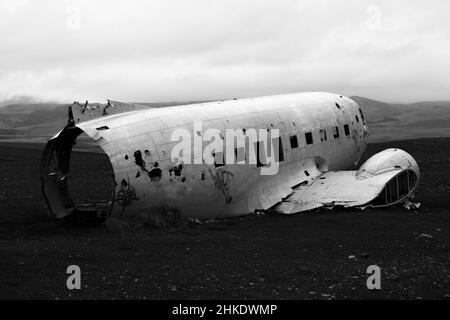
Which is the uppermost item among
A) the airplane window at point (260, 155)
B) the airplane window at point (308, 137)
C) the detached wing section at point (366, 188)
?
the airplane window at point (308, 137)

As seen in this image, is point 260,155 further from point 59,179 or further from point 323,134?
point 59,179

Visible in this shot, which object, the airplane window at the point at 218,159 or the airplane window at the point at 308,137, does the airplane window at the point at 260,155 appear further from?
the airplane window at the point at 308,137

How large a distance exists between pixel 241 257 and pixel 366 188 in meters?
8.97

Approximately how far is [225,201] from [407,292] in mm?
9592

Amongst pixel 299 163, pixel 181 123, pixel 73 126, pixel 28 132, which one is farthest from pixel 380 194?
pixel 28 132

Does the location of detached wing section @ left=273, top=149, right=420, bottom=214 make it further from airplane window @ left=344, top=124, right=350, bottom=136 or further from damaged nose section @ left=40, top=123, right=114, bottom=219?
damaged nose section @ left=40, top=123, right=114, bottom=219

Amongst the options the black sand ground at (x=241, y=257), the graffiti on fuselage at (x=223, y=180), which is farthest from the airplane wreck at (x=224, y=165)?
the black sand ground at (x=241, y=257)

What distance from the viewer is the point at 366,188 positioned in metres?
23.6

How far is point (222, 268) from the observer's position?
1525 centimetres

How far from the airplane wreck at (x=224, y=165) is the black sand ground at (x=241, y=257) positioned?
79 centimetres

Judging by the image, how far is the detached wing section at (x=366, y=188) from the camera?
23312 millimetres

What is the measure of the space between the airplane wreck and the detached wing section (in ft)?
0.13

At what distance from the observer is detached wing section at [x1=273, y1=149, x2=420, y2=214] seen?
23312 mm
